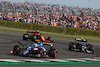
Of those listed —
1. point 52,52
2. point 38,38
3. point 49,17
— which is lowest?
point 52,52

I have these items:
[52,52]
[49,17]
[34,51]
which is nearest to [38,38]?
[34,51]

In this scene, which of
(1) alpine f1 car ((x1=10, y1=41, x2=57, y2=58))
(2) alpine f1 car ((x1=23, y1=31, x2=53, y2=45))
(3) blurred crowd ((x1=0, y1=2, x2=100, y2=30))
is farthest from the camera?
(3) blurred crowd ((x1=0, y1=2, x2=100, y2=30))

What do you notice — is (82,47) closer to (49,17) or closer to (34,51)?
(34,51)

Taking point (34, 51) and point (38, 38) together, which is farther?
point (38, 38)

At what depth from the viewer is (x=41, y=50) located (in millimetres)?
12086

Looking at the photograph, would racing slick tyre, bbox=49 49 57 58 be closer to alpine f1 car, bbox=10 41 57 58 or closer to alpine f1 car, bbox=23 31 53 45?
alpine f1 car, bbox=10 41 57 58

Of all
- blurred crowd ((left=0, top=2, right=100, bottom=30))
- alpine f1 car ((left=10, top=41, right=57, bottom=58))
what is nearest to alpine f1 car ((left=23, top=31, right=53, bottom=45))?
alpine f1 car ((left=10, top=41, right=57, bottom=58))

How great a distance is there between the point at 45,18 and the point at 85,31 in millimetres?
8015

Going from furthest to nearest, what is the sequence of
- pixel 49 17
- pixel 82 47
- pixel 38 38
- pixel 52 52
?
pixel 49 17 → pixel 38 38 → pixel 82 47 → pixel 52 52

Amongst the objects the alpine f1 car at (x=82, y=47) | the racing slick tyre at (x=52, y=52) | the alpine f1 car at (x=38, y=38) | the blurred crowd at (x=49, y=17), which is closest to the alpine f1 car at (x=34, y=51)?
the racing slick tyre at (x=52, y=52)

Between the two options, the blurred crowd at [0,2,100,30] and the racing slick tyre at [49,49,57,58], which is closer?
the racing slick tyre at [49,49,57,58]

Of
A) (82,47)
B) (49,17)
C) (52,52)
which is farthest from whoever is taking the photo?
(49,17)

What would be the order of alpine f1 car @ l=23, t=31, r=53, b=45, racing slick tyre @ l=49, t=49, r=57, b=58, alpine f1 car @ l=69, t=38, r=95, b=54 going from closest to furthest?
racing slick tyre @ l=49, t=49, r=57, b=58
alpine f1 car @ l=69, t=38, r=95, b=54
alpine f1 car @ l=23, t=31, r=53, b=45

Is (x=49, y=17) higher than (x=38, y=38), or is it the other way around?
(x=49, y=17)
